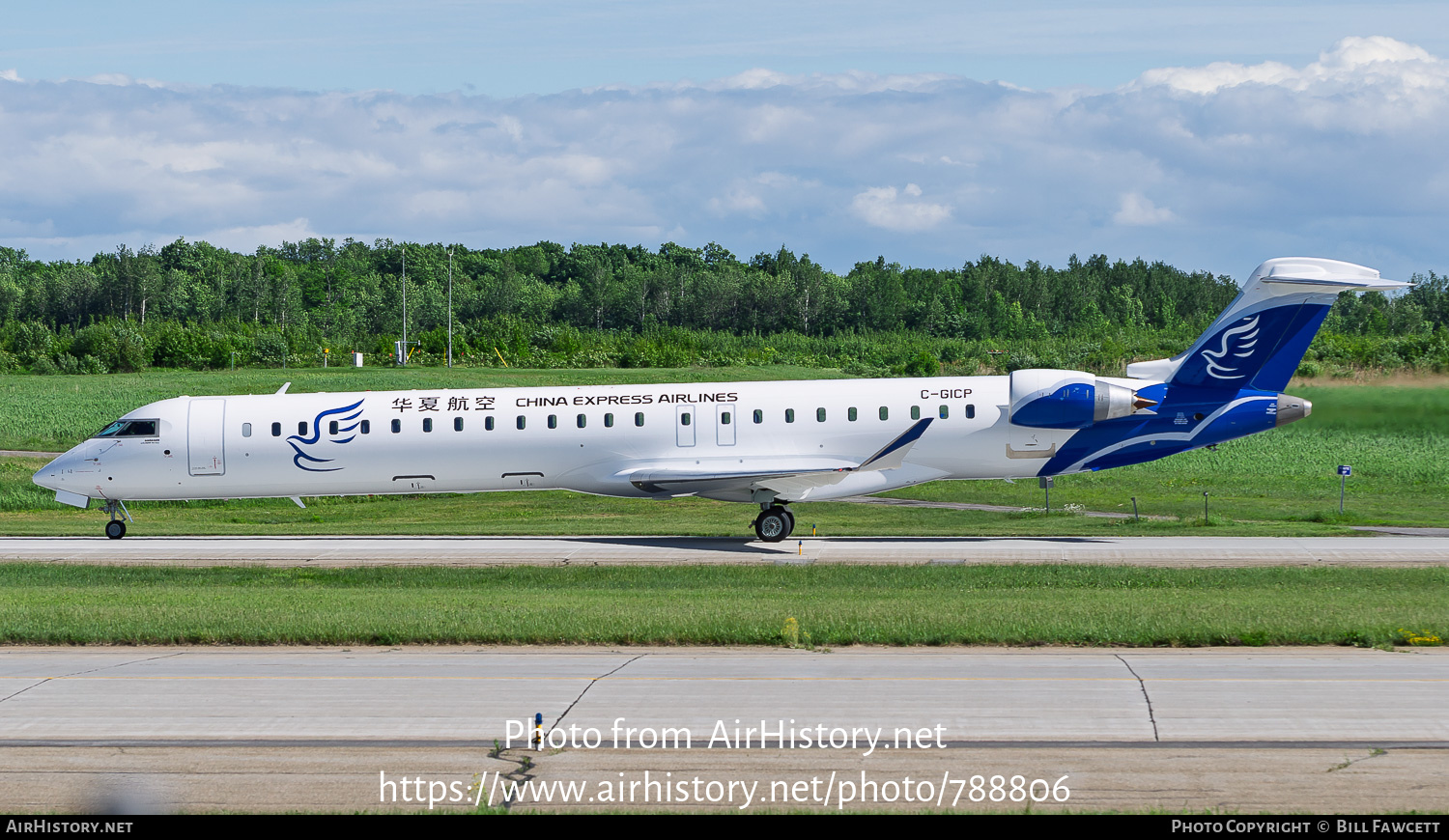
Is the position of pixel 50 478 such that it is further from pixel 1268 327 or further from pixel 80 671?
pixel 1268 327

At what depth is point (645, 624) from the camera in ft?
60.4

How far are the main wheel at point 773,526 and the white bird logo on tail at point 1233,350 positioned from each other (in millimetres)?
10576

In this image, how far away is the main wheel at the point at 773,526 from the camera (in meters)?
31.2

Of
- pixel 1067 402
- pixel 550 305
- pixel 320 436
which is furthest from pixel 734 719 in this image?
pixel 550 305

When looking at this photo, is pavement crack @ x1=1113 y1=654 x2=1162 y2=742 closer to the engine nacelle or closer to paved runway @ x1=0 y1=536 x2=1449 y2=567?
paved runway @ x1=0 y1=536 x2=1449 y2=567

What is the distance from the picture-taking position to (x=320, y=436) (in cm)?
3145

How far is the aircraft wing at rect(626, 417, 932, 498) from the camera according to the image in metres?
30.2

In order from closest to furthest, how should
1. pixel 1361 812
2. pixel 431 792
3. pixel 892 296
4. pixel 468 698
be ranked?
pixel 1361 812 → pixel 431 792 → pixel 468 698 → pixel 892 296

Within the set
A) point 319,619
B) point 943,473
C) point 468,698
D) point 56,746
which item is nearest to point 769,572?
point 943,473

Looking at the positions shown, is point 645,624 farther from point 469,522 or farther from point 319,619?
point 469,522

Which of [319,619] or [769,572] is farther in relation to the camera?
[769,572]

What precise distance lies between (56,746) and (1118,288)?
15204cm

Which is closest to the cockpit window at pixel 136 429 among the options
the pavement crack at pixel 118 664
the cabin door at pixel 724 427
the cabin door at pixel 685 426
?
the cabin door at pixel 685 426

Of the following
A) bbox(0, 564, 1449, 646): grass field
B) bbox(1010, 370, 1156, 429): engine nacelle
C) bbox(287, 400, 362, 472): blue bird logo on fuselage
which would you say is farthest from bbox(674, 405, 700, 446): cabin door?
bbox(287, 400, 362, 472): blue bird logo on fuselage
